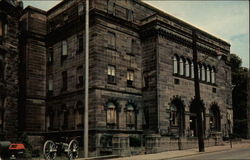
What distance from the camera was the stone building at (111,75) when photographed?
31.9 m

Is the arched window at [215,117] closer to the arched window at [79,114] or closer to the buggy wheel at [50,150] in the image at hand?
the arched window at [79,114]

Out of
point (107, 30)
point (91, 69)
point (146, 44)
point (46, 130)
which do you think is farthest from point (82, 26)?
point (46, 130)

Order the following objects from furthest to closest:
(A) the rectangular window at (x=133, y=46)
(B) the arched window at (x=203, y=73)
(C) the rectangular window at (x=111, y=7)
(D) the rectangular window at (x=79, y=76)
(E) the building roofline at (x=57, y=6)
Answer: (B) the arched window at (x=203, y=73) → (E) the building roofline at (x=57, y=6) → (A) the rectangular window at (x=133, y=46) → (C) the rectangular window at (x=111, y=7) → (D) the rectangular window at (x=79, y=76)

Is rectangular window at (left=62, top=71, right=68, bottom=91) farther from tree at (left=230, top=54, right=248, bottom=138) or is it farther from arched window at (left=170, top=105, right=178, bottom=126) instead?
tree at (left=230, top=54, right=248, bottom=138)

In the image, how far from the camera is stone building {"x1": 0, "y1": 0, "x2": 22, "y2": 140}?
27797mm

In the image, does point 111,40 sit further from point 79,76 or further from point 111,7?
point 79,76

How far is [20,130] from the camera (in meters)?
35.6

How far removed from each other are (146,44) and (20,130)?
16051 millimetres

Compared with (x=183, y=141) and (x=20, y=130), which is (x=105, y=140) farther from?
(x=20, y=130)

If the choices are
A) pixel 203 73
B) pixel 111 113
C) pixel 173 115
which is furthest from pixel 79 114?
pixel 203 73

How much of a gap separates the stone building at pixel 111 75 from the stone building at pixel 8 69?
21.0 ft

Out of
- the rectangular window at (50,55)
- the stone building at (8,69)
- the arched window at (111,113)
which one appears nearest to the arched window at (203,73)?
the arched window at (111,113)

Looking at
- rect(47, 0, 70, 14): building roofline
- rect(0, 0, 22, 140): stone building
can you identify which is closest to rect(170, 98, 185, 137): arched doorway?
rect(0, 0, 22, 140): stone building

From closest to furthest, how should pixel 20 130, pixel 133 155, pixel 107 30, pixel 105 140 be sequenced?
pixel 133 155 < pixel 105 140 < pixel 107 30 < pixel 20 130
